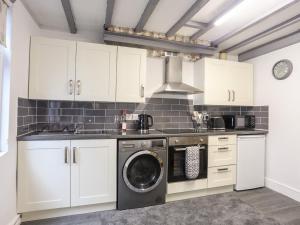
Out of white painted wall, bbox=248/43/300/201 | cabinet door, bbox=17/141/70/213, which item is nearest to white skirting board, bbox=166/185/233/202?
white painted wall, bbox=248/43/300/201

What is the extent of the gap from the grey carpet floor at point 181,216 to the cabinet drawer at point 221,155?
568mm

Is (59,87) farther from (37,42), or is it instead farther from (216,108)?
(216,108)

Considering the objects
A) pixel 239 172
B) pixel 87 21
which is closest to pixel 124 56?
pixel 87 21

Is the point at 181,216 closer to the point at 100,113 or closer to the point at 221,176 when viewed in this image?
the point at 221,176

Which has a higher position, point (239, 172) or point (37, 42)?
point (37, 42)

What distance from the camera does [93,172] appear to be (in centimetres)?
224

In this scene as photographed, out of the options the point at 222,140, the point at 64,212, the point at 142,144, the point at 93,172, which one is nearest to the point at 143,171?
the point at 142,144

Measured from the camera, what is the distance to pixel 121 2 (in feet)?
6.85

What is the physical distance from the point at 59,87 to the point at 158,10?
1.60 m

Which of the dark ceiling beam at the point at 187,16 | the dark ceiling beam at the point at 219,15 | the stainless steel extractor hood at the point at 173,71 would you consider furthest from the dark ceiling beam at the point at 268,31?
the dark ceiling beam at the point at 187,16

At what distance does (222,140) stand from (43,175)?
8.16 ft

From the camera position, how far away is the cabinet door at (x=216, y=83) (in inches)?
121

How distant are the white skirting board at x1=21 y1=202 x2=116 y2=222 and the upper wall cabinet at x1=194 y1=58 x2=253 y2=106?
7.11 feet

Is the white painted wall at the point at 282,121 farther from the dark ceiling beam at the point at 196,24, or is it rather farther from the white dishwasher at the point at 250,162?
the dark ceiling beam at the point at 196,24
